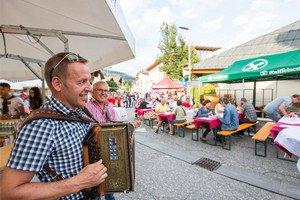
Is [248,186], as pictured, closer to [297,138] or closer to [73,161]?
[297,138]

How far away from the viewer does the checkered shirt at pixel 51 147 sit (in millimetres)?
1399

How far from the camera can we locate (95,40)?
193 inches

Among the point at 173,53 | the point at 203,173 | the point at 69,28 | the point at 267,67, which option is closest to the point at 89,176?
the point at 69,28

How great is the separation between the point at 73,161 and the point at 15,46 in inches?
192

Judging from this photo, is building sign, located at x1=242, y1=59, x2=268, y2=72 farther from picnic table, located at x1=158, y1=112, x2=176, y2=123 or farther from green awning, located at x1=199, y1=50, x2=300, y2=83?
picnic table, located at x1=158, y1=112, x2=176, y2=123

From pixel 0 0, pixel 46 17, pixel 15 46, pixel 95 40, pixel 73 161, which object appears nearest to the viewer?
pixel 73 161

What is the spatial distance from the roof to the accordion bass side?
16197mm

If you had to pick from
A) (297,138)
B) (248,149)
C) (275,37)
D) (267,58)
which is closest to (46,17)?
(297,138)

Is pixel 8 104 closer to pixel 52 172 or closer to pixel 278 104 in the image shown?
pixel 52 172

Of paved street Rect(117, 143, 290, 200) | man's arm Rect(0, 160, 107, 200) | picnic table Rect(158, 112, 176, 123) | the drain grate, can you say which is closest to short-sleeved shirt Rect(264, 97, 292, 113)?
the drain grate

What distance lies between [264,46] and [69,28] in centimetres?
1644

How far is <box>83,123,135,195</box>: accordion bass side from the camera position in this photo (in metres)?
1.72

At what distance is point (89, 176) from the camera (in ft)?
4.96

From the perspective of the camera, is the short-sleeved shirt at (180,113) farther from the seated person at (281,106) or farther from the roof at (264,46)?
the roof at (264,46)
